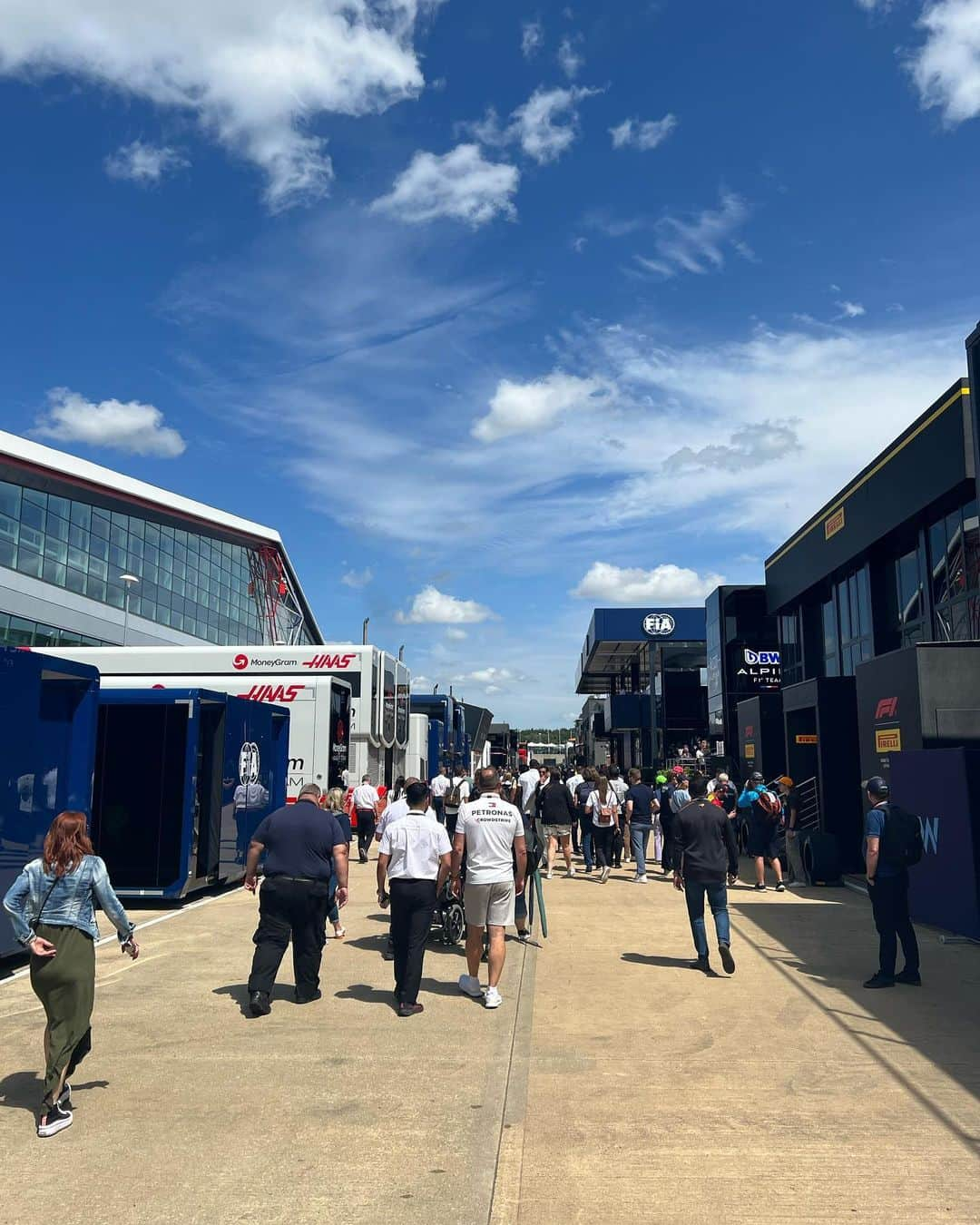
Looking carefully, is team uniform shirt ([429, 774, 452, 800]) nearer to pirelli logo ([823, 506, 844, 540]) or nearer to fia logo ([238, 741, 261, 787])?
fia logo ([238, 741, 261, 787])

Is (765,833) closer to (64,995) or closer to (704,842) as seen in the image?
(704,842)

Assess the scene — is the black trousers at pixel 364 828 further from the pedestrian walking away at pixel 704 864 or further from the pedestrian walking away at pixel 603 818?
the pedestrian walking away at pixel 704 864

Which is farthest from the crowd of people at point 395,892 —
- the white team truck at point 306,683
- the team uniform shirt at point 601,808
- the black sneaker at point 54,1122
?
the white team truck at point 306,683

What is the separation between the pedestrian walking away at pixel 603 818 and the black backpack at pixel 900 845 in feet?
21.9

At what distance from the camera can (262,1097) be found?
492cm

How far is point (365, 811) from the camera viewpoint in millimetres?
16375

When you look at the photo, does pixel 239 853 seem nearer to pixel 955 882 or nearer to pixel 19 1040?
pixel 19 1040

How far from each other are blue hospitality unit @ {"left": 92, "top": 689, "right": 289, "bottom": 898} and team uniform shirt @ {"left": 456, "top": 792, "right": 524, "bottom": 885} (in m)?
5.21

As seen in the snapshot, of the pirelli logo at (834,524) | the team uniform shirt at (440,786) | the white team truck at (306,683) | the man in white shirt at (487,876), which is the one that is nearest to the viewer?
the man in white shirt at (487,876)

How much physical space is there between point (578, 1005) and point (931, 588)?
13754mm

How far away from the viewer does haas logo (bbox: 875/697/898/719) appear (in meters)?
12.1

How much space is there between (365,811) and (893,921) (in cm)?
1053

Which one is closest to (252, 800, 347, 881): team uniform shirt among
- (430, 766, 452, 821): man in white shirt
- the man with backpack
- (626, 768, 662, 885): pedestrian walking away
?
the man with backpack

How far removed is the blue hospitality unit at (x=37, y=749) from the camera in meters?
7.62
